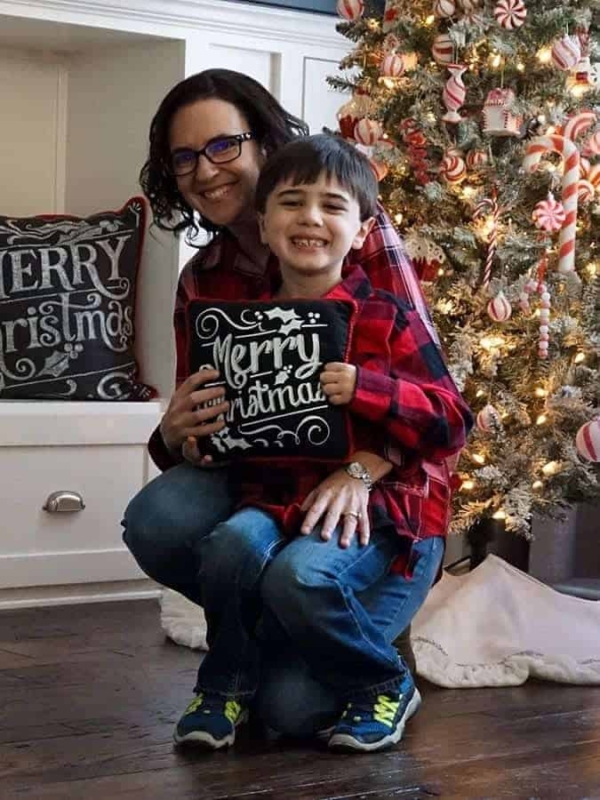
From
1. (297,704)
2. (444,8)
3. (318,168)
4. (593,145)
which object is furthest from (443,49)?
(297,704)

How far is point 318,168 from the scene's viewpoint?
6.01ft

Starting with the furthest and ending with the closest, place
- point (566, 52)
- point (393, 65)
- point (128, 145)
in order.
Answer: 1. point (128, 145)
2. point (393, 65)
3. point (566, 52)

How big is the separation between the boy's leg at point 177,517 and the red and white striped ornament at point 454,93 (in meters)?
1.05

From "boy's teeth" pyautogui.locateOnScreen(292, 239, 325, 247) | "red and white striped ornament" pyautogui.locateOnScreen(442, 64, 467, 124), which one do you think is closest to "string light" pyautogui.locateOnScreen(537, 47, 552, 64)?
"red and white striped ornament" pyautogui.locateOnScreen(442, 64, 467, 124)

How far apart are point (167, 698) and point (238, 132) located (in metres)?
0.88

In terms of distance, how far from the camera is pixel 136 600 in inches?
119

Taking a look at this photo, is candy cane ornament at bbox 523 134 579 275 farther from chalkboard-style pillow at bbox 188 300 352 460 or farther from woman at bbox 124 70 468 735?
chalkboard-style pillow at bbox 188 300 352 460

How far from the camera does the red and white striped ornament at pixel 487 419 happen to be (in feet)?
8.52

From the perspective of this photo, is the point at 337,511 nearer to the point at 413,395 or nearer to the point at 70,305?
the point at 413,395

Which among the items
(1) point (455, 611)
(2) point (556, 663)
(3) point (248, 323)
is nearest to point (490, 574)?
(1) point (455, 611)

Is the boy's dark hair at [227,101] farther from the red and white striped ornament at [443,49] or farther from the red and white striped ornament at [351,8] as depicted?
the red and white striped ornament at [351,8]

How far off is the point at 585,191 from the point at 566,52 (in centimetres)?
27

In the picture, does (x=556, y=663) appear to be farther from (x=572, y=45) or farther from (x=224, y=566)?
(x=572, y=45)

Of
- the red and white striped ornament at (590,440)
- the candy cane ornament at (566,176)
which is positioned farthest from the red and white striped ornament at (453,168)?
the red and white striped ornament at (590,440)
